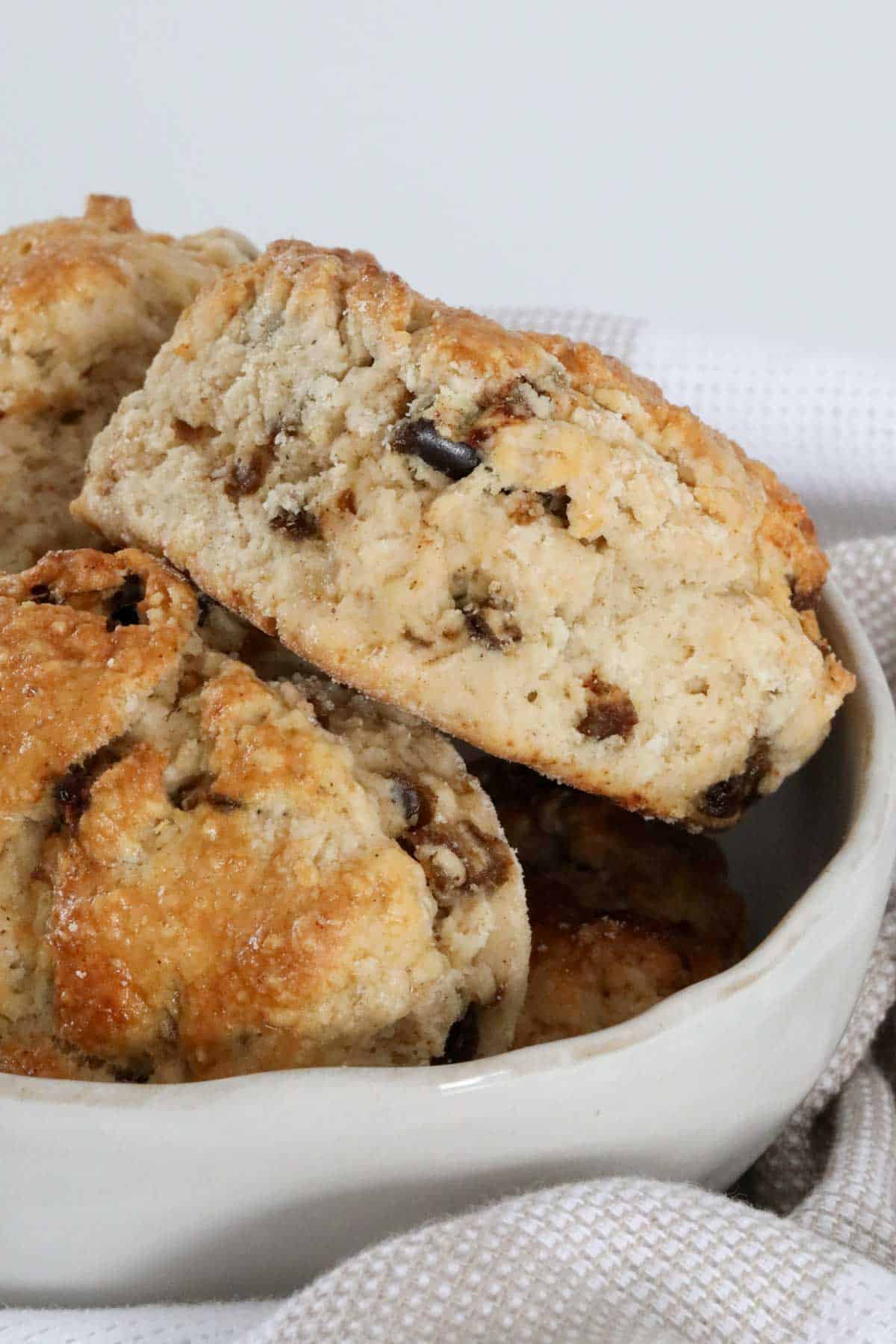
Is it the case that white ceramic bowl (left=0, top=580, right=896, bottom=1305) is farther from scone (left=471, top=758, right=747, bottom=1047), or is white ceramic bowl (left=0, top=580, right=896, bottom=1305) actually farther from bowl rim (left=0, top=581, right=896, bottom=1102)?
scone (left=471, top=758, right=747, bottom=1047)

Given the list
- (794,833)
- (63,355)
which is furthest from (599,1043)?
(63,355)

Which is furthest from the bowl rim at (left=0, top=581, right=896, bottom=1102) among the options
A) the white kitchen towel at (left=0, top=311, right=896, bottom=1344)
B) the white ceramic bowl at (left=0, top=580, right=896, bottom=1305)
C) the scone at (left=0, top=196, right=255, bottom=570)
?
the scone at (left=0, top=196, right=255, bottom=570)

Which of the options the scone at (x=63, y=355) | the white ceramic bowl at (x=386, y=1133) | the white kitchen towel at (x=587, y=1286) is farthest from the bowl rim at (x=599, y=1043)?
the scone at (x=63, y=355)

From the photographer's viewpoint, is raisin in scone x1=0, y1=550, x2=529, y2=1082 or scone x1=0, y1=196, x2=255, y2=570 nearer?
raisin in scone x1=0, y1=550, x2=529, y2=1082

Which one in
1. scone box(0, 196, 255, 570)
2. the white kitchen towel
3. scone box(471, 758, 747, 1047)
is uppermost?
scone box(0, 196, 255, 570)

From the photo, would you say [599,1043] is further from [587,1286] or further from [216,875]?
[216,875]

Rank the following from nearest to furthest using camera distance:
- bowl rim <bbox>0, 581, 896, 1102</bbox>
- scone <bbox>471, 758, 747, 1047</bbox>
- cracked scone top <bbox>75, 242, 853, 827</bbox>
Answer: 1. bowl rim <bbox>0, 581, 896, 1102</bbox>
2. cracked scone top <bbox>75, 242, 853, 827</bbox>
3. scone <bbox>471, 758, 747, 1047</bbox>

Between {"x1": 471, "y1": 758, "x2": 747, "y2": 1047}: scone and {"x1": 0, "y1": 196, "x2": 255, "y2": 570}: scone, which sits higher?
{"x1": 0, "y1": 196, "x2": 255, "y2": 570}: scone
